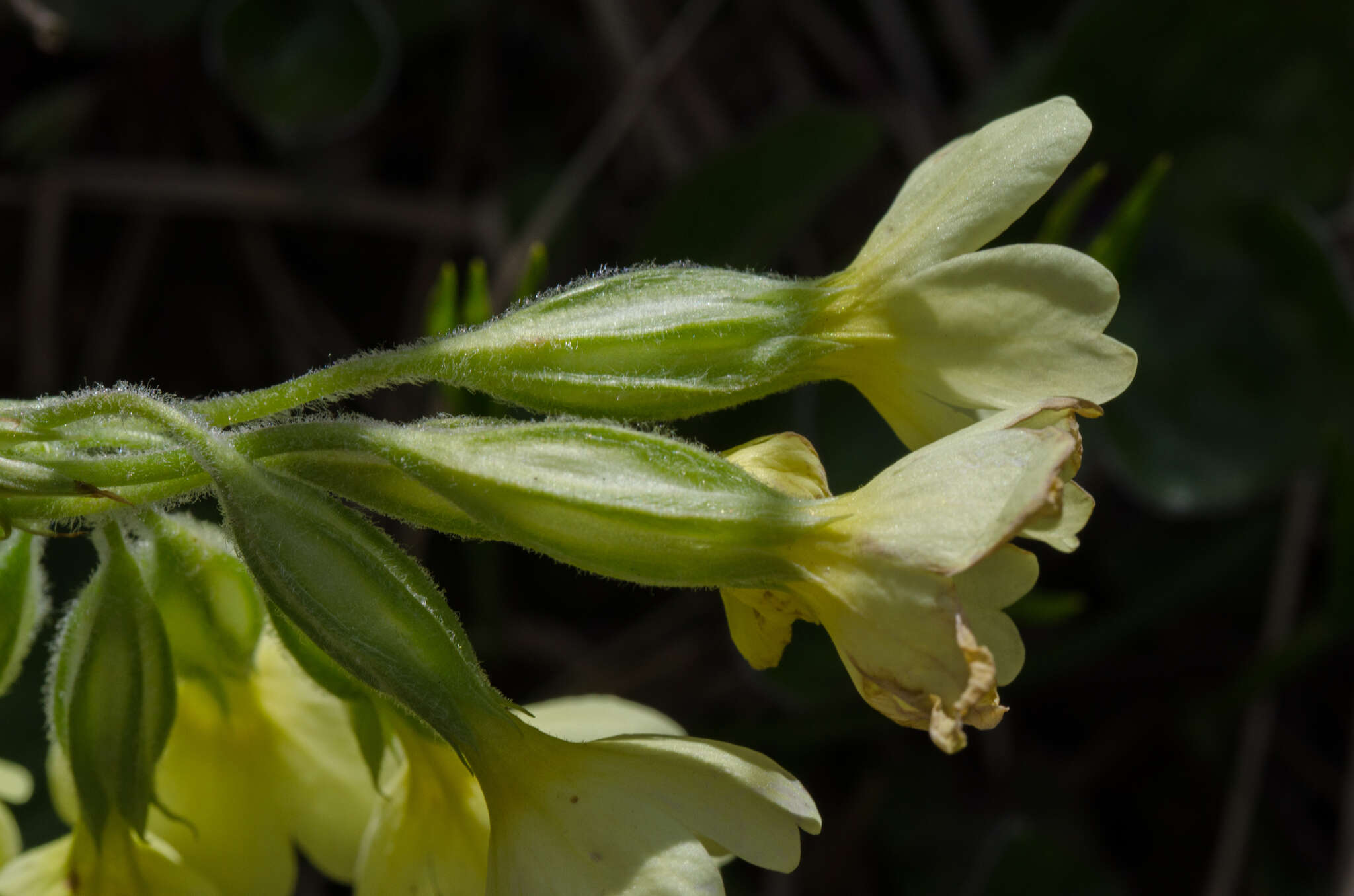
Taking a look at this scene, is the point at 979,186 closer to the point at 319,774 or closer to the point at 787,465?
the point at 787,465

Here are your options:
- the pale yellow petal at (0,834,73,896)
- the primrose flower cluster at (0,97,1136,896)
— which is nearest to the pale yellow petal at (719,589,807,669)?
the primrose flower cluster at (0,97,1136,896)

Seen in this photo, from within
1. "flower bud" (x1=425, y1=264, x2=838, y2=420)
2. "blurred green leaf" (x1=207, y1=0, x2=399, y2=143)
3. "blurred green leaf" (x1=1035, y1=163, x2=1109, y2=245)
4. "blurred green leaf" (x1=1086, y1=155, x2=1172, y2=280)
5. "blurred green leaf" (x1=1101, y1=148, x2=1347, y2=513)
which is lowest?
"blurred green leaf" (x1=1101, y1=148, x2=1347, y2=513)

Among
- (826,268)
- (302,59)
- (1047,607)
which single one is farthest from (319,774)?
(826,268)

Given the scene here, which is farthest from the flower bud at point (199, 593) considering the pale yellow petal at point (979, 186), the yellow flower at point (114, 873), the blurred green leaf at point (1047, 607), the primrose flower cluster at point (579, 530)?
the blurred green leaf at point (1047, 607)

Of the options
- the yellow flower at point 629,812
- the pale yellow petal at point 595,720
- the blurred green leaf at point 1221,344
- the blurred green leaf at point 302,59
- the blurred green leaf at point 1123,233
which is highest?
the blurred green leaf at point 302,59

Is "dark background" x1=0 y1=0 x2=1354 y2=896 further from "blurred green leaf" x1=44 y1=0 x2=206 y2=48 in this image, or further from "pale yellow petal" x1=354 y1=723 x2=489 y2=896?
"pale yellow petal" x1=354 y1=723 x2=489 y2=896

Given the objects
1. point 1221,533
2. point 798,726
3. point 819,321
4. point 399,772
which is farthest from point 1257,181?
point 399,772

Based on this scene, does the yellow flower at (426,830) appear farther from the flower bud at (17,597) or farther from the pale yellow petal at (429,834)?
the flower bud at (17,597)

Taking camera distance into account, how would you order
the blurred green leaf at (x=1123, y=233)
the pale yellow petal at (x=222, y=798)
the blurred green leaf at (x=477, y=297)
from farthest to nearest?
1. the blurred green leaf at (x=1123, y=233)
2. the blurred green leaf at (x=477, y=297)
3. the pale yellow petal at (x=222, y=798)
